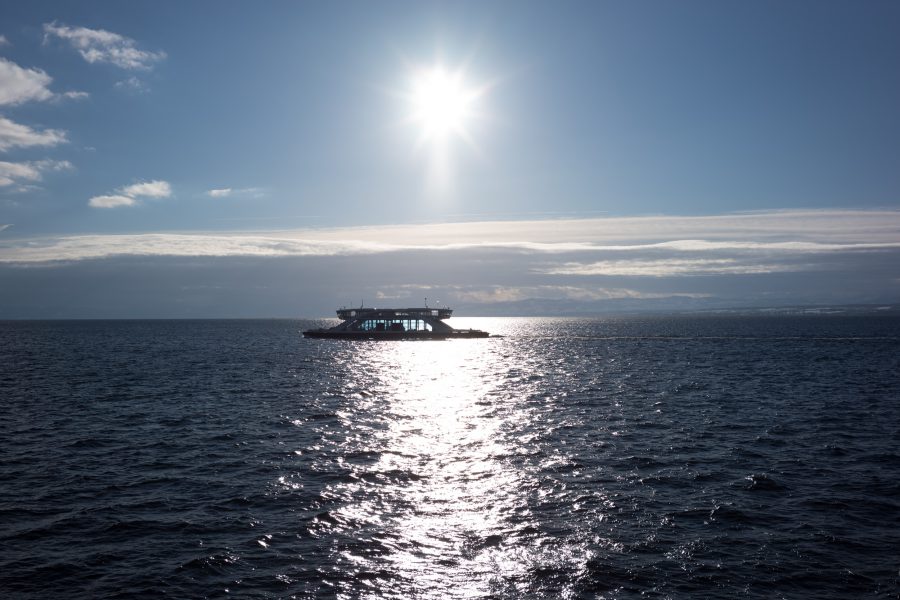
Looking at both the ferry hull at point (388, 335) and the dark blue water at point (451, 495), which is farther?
the ferry hull at point (388, 335)

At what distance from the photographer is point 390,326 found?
192000mm

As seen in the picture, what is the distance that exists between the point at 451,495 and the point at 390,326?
532 feet

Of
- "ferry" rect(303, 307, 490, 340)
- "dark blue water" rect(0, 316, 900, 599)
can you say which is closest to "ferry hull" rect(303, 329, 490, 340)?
"ferry" rect(303, 307, 490, 340)

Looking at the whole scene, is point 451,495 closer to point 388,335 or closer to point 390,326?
point 388,335

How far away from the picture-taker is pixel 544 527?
87.1 ft

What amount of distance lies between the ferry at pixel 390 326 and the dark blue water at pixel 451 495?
386ft

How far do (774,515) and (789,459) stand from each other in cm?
1193

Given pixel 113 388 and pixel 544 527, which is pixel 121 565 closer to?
pixel 544 527

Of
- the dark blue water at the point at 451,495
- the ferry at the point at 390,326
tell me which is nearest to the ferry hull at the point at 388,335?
the ferry at the point at 390,326

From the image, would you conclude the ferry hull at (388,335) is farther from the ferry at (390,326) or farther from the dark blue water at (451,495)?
the dark blue water at (451,495)

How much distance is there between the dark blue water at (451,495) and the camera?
2192 centimetres

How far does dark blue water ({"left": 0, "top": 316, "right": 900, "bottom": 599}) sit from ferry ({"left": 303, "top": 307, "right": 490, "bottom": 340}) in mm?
117643

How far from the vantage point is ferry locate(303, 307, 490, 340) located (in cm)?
18700

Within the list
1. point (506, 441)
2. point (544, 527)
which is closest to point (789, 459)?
point (506, 441)
